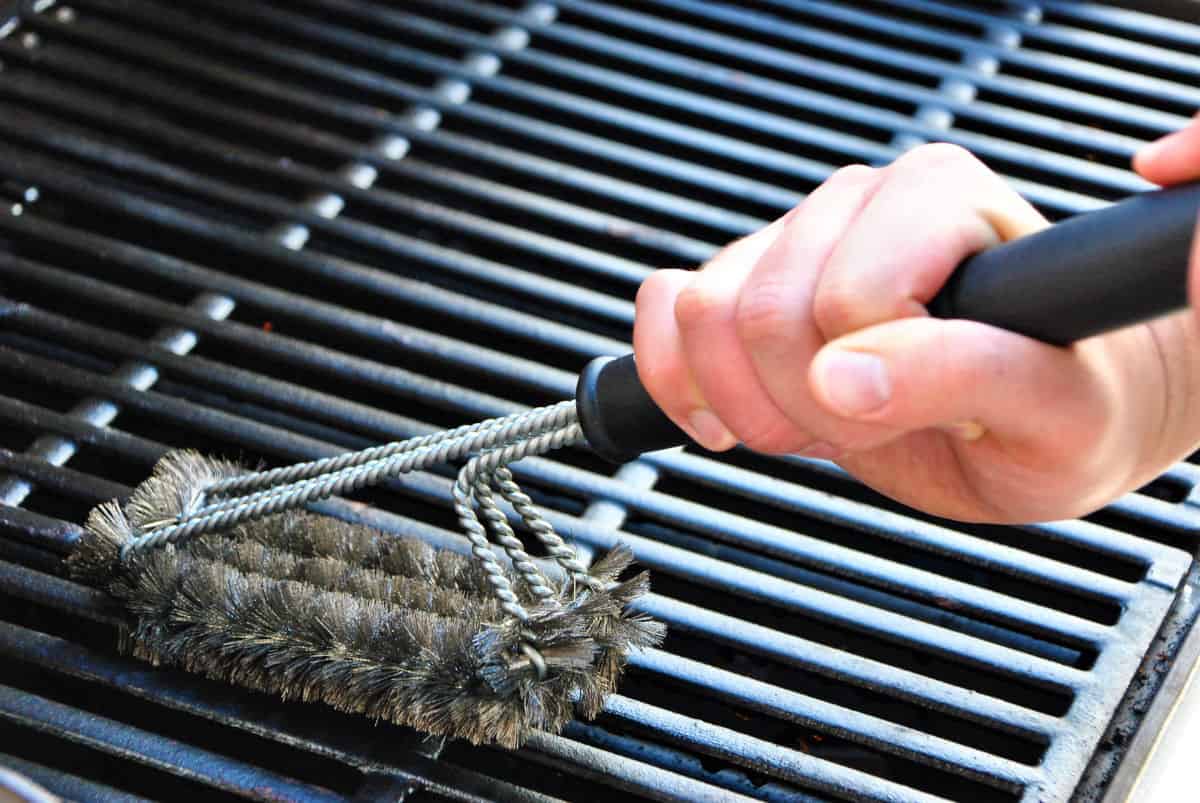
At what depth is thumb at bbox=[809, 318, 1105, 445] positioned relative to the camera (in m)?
0.58

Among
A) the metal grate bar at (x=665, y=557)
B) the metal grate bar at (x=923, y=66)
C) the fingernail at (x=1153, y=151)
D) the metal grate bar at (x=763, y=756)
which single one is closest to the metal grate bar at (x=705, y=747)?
the metal grate bar at (x=763, y=756)

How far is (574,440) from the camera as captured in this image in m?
0.83

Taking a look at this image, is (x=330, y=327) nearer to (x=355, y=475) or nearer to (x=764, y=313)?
(x=355, y=475)

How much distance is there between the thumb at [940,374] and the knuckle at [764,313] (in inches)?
1.9

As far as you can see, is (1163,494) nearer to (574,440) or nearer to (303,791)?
(574,440)

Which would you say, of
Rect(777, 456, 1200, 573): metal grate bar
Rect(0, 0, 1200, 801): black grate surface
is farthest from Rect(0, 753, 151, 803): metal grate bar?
Rect(777, 456, 1200, 573): metal grate bar

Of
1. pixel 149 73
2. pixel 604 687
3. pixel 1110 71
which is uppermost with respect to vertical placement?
pixel 1110 71

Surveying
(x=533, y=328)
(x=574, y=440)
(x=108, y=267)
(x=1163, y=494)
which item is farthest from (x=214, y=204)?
(x=1163, y=494)

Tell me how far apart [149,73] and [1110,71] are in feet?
3.39

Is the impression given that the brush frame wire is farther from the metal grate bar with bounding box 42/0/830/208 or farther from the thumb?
the metal grate bar with bounding box 42/0/830/208

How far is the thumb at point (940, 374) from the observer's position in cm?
58

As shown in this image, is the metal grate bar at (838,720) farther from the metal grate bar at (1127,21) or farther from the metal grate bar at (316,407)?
the metal grate bar at (1127,21)

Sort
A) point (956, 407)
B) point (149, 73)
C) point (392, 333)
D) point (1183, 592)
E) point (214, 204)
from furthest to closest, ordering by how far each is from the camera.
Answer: point (149, 73) → point (214, 204) → point (392, 333) → point (1183, 592) → point (956, 407)

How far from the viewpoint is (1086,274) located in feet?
1.80
